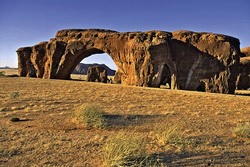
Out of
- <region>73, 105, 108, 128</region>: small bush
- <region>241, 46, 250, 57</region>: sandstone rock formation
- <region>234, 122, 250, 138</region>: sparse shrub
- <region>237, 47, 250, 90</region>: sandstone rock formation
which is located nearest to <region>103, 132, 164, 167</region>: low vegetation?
<region>73, 105, 108, 128</region>: small bush

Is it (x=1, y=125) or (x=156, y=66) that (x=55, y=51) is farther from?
(x=1, y=125)

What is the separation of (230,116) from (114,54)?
78.0 ft

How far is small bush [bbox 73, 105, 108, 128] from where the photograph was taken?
930cm

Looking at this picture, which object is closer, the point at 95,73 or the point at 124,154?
the point at 124,154

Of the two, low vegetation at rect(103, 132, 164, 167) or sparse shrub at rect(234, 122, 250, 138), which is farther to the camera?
sparse shrub at rect(234, 122, 250, 138)

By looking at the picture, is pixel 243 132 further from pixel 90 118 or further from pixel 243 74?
pixel 243 74

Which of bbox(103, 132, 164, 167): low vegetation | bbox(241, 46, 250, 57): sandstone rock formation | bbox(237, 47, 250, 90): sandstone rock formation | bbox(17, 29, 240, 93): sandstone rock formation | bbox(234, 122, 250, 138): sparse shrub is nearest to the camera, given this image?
bbox(103, 132, 164, 167): low vegetation

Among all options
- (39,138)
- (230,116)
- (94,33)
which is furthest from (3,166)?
(94,33)

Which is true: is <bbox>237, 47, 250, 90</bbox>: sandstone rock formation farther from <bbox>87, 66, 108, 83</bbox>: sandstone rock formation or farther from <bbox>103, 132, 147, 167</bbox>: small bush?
<bbox>103, 132, 147, 167</bbox>: small bush

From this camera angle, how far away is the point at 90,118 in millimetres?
9625

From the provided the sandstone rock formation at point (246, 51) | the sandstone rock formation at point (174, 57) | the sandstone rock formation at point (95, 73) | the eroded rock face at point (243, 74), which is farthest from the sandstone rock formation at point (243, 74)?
the sandstone rock formation at point (95, 73)

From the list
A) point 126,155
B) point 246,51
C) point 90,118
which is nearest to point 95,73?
point 90,118

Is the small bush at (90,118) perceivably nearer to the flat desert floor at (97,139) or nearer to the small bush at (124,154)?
the flat desert floor at (97,139)

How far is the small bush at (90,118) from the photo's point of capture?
930cm
